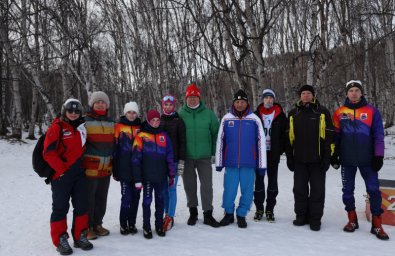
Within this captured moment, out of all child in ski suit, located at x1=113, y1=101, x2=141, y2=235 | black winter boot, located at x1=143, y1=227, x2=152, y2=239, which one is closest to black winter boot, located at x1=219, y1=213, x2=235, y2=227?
black winter boot, located at x1=143, y1=227, x2=152, y2=239

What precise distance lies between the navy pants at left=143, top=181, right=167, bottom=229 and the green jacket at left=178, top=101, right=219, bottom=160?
66 cm

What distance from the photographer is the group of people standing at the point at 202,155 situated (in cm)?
376

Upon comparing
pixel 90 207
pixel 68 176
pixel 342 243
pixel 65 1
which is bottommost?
pixel 342 243

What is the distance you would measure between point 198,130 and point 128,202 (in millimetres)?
1351

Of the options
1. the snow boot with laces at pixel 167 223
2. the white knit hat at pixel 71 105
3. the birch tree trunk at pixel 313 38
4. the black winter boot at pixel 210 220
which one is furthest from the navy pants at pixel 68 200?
the birch tree trunk at pixel 313 38

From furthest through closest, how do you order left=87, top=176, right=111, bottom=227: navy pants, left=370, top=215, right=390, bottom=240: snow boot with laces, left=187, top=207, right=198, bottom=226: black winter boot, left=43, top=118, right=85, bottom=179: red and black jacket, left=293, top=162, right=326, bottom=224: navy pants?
left=187, top=207, right=198, bottom=226: black winter boot, left=293, top=162, right=326, bottom=224: navy pants, left=87, top=176, right=111, bottom=227: navy pants, left=370, top=215, right=390, bottom=240: snow boot with laces, left=43, top=118, right=85, bottom=179: red and black jacket

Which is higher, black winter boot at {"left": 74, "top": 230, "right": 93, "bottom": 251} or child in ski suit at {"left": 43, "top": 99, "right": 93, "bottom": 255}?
child in ski suit at {"left": 43, "top": 99, "right": 93, "bottom": 255}

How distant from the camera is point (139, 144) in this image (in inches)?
160

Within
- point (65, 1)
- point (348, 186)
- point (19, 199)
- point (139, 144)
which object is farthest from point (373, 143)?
point (65, 1)

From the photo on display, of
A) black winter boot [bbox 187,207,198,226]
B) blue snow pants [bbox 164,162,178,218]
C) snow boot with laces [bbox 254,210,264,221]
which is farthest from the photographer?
snow boot with laces [bbox 254,210,264,221]

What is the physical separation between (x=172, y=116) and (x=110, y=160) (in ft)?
3.38

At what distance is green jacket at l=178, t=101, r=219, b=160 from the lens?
452 cm

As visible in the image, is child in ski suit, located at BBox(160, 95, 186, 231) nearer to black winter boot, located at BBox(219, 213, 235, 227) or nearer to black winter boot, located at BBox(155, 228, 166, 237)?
black winter boot, located at BBox(155, 228, 166, 237)

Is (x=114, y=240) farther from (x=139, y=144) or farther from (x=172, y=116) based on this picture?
(x=172, y=116)
